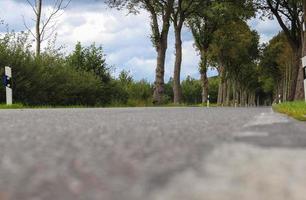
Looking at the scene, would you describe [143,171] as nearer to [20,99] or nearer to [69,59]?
[20,99]

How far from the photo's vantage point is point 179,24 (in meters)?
40.9

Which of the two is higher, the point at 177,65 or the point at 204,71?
the point at 204,71

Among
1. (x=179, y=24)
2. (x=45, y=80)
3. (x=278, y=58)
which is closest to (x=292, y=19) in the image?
(x=179, y=24)

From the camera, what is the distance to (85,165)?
191cm

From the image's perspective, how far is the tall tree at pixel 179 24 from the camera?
39.8 m

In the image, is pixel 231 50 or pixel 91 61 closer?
pixel 91 61

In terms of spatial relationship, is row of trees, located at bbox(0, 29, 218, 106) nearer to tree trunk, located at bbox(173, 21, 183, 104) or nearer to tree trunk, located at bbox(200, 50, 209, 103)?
tree trunk, located at bbox(173, 21, 183, 104)

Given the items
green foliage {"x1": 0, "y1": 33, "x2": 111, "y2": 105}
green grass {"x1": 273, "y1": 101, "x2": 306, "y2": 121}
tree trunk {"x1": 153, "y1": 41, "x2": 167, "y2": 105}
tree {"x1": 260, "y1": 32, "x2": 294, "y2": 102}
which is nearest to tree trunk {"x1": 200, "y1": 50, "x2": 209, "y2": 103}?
tree {"x1": 260, "y1": 32, "x2": 294, "y2": 102}

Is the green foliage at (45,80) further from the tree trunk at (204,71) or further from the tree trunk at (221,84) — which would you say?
the tree trunk at (221,84)

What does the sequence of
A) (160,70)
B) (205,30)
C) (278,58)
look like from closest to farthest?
(160,70), (205,30), (278,58)

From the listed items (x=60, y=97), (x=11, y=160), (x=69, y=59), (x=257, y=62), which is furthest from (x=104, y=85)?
(x=257, y=62)

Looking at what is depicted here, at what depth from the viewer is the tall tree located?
3978 centimetres

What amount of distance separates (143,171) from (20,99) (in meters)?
24.2

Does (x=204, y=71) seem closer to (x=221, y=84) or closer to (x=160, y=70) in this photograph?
(x=221, y=84)
